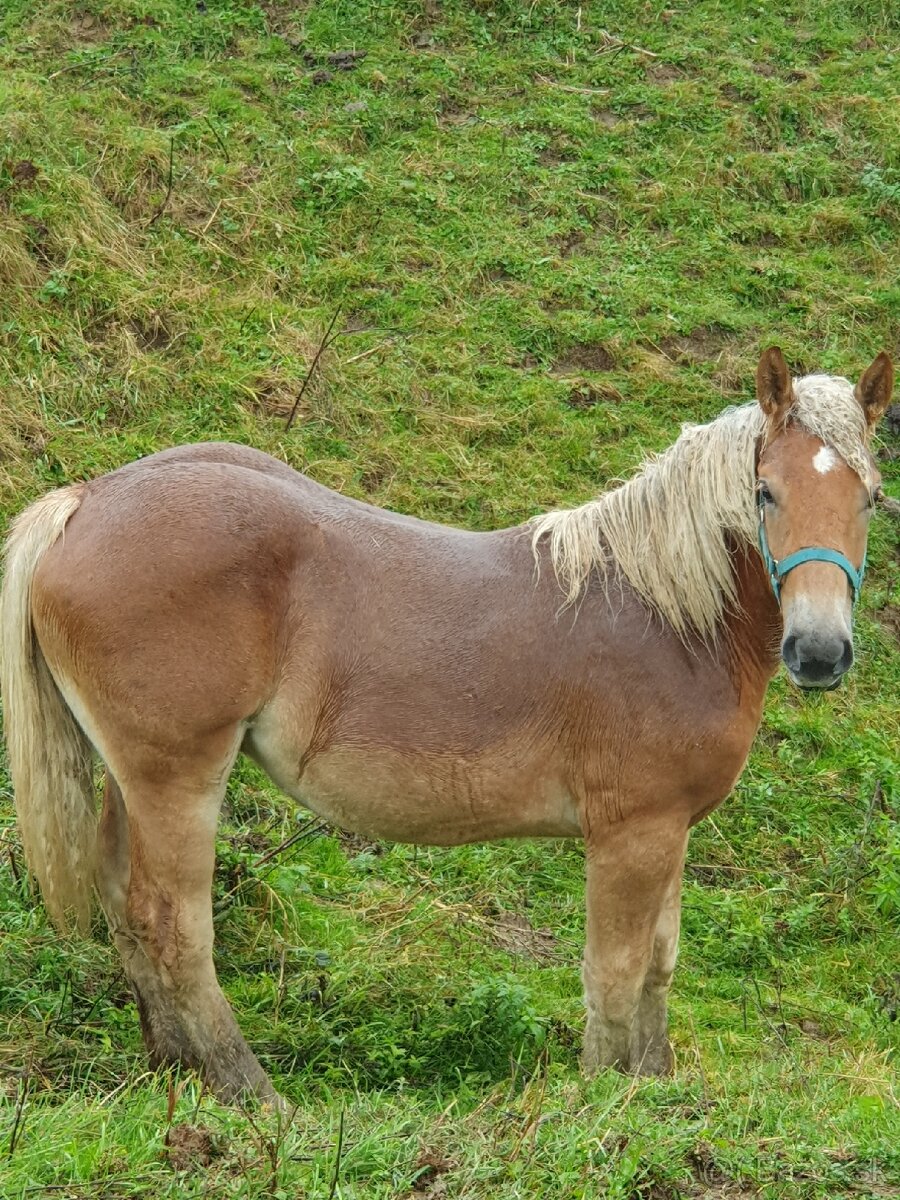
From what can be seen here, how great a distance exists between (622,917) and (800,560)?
125 centimetres

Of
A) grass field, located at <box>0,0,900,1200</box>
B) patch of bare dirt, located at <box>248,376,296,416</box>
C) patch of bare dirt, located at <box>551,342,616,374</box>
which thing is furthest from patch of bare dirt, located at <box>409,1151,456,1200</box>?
patch of bare dirt, located at <box>551,342,616,374</box>

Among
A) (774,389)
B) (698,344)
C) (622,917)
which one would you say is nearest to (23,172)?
(698,344)

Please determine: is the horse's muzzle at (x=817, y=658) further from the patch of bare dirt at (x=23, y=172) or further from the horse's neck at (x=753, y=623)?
the patch of bare dirt at (x=23, y=172)

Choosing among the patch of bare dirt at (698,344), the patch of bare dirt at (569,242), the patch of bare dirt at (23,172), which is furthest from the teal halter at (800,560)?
the patch of bare dirt at (23,172)

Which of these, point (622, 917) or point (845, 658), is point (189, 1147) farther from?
point (845, 658)

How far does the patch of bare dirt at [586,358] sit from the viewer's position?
8.30m

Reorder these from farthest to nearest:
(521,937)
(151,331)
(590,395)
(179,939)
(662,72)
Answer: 1. (662,72)
2. (590,395)
3. (151,331)
4. (521,937)
5. (179,939)

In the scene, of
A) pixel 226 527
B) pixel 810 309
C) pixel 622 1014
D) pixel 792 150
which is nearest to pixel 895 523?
pixel 810 309

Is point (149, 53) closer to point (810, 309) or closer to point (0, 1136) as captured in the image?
point (810, 309)

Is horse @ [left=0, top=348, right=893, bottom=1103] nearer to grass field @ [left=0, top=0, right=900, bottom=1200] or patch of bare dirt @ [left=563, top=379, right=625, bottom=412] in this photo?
grass field @ [left=0, top=0, right=900, bottom=1200]

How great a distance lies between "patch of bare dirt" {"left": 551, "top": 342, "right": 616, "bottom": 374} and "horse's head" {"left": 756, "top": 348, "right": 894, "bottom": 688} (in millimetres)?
4321

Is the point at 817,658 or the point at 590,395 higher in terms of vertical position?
the point at 817,658

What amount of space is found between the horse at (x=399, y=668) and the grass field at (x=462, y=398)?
21.4 inches

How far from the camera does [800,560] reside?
3.77 meters
